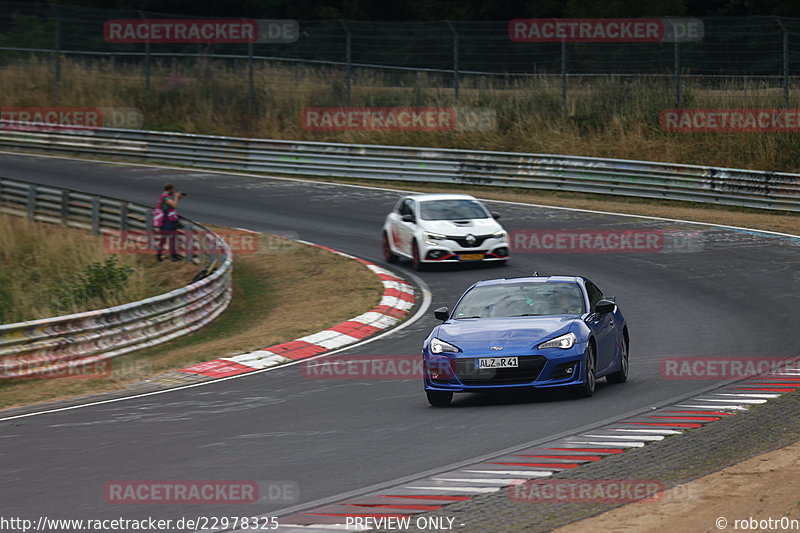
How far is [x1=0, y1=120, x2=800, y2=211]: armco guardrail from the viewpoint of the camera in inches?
1180

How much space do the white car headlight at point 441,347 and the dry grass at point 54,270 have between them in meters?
9.80

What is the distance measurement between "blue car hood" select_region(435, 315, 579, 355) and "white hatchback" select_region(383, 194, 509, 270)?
10.8 metres

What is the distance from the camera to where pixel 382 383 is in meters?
13.8

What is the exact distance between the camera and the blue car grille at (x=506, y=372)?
452 inches

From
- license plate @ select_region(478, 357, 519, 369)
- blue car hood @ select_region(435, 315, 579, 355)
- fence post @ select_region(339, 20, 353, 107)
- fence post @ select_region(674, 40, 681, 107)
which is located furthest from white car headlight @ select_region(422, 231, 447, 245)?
fence post @ select_region(339, 20, 353, 107)

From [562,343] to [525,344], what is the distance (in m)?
0.38

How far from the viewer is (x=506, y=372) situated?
11.5m

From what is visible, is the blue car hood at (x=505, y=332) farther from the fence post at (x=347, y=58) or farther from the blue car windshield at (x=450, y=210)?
the fence post at (x=347, y=58)

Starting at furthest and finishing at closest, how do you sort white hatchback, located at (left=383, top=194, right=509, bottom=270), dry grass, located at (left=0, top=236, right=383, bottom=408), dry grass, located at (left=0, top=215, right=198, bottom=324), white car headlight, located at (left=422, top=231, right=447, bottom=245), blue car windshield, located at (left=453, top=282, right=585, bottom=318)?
white car headlight, located at (left=422, top=231, right=447, bottom=245) < white hatchback, located at (left=383, top=194, right=509, bottom=270) < dry grass, located at (left=0, top=215, right=198, bottom=324) < dry grass, located at (left=0, top=236, right=383, bottom=408) < blue car windshield, located at (left=453, top=282, right=585, bottom=318)

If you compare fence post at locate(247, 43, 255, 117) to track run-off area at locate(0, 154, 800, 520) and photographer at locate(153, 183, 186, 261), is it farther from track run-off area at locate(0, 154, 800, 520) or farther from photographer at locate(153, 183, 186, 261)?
track run-off area at locate(0, 154, 800, 520)

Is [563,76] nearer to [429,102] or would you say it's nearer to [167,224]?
[429,102]

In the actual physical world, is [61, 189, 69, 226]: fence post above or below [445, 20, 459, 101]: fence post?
below

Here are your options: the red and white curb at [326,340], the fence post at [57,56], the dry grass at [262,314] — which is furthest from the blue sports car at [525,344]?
the fence post at [57,56]

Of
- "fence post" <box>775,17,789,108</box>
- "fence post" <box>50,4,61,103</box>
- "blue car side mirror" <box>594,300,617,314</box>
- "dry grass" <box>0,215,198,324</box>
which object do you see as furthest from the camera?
"fence post" <box>50,4,61,103</box>
